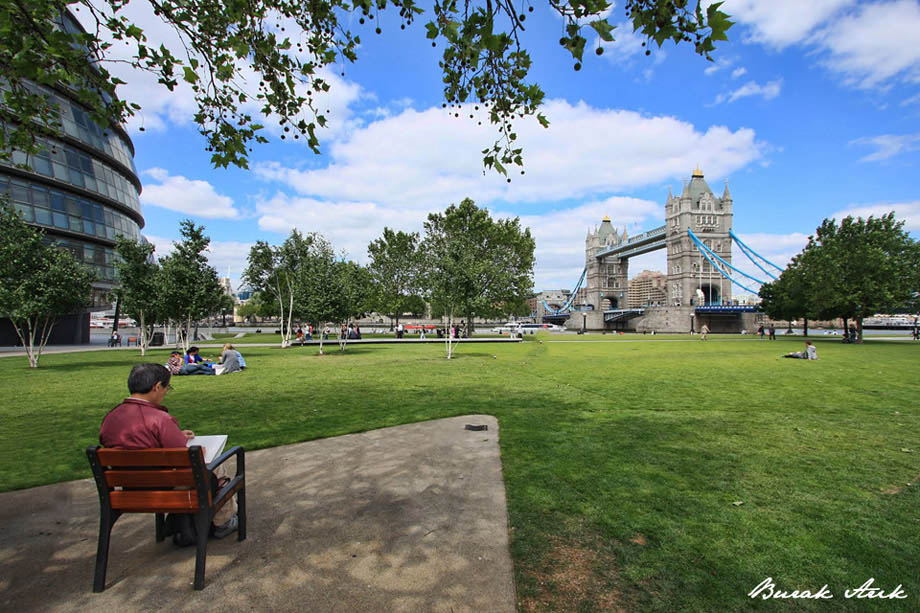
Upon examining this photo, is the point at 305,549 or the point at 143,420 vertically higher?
the point at 143,420

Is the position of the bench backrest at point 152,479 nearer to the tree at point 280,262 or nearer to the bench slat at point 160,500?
the bench slat at point 160,500

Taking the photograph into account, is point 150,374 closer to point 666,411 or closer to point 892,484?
point 892,484

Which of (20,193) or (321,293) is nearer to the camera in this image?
(321,293)

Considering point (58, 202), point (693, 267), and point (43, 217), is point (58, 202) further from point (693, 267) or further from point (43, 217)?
point (693, 267)

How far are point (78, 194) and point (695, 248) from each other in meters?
104

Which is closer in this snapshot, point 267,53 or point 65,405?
point 267,53

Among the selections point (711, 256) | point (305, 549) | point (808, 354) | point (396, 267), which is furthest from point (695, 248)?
Answer: point (305, 549)

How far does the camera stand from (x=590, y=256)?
141000 millimetres

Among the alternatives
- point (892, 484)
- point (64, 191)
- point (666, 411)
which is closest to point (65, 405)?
point (666, 411)

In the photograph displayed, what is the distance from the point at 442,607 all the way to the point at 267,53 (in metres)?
6.18

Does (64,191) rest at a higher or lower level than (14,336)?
higher

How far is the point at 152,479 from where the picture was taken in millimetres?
3066

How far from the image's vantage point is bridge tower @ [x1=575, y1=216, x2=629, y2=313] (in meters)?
133

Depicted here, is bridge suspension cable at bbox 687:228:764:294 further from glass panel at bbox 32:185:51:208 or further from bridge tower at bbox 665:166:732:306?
glass panel at bbox 32:185:51:208
